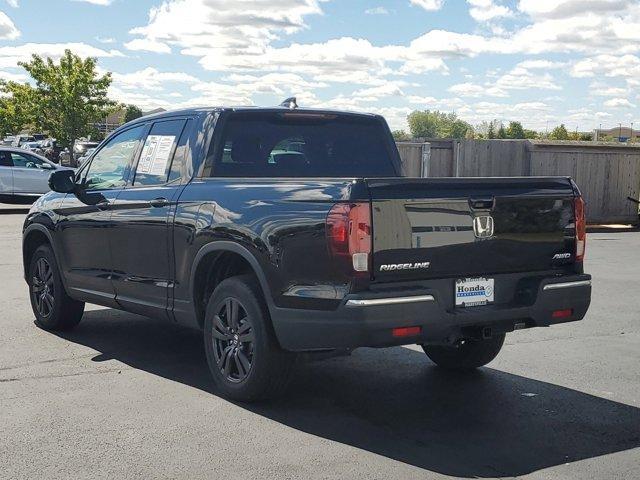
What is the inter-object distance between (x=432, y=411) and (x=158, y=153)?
111 inches

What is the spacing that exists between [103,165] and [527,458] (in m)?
4.41

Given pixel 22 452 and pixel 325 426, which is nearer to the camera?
pixel 22 452

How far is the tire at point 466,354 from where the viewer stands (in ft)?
22.2

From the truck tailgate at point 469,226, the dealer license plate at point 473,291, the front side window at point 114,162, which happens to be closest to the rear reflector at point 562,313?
the truck tailgate at point 469,226

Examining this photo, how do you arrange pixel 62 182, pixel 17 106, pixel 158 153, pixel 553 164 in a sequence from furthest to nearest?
pixel 17 106 < pixel 553 164 < pixel 62 182 < pixel 158 153

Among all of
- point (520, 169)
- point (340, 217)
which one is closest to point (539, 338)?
point (340, 217)

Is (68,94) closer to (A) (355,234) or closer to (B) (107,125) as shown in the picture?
(B) (107,125)

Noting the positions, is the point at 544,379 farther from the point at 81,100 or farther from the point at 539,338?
the point at 81,100

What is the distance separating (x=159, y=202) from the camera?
6.65 meters

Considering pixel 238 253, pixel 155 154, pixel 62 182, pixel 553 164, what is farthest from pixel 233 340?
pixel 553 164

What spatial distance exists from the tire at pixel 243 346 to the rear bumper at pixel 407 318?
217 millimetres

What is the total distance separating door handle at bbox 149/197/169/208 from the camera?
6589 mm

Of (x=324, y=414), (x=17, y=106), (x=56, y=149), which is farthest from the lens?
(x=17, y=106)

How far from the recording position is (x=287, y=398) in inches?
242
